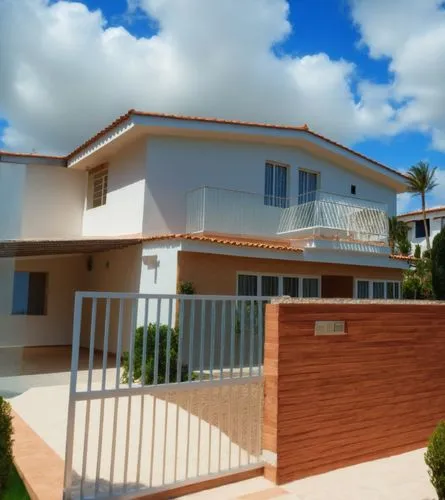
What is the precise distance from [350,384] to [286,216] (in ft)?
34.7

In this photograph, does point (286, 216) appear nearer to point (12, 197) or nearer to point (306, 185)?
point (306, 185)

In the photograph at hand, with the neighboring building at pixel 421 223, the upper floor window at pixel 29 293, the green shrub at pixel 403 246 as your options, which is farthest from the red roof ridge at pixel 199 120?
the neighboring building at pixel 421 223

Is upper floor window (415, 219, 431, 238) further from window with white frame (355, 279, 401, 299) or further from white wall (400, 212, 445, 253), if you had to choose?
window with white frame (355, 279, 401, 299)

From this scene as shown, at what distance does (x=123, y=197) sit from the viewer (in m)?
16.5

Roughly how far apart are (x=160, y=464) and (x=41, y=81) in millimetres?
14894

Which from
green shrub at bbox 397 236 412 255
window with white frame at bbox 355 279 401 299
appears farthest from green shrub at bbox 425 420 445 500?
green shrub at bbox 397 236 412 255

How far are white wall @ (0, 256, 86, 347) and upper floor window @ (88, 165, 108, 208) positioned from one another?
7.66 ft

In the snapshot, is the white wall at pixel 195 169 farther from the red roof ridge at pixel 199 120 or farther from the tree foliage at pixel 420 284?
the tree foliage at pixel 420 284

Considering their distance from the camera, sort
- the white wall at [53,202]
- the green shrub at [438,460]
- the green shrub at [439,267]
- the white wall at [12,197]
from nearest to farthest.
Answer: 1. the green shrub at [438,460]
2. the green shrub at [439,267]
3. the white wall at [12,197]
4. the white wall at [53,202]

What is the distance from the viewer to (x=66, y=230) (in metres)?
18.7

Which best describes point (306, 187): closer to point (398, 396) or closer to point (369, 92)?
point (369, 92)

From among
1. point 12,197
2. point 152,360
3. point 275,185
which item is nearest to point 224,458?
point 152,360

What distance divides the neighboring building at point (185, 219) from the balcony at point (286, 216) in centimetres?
4

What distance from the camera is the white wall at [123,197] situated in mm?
15531
